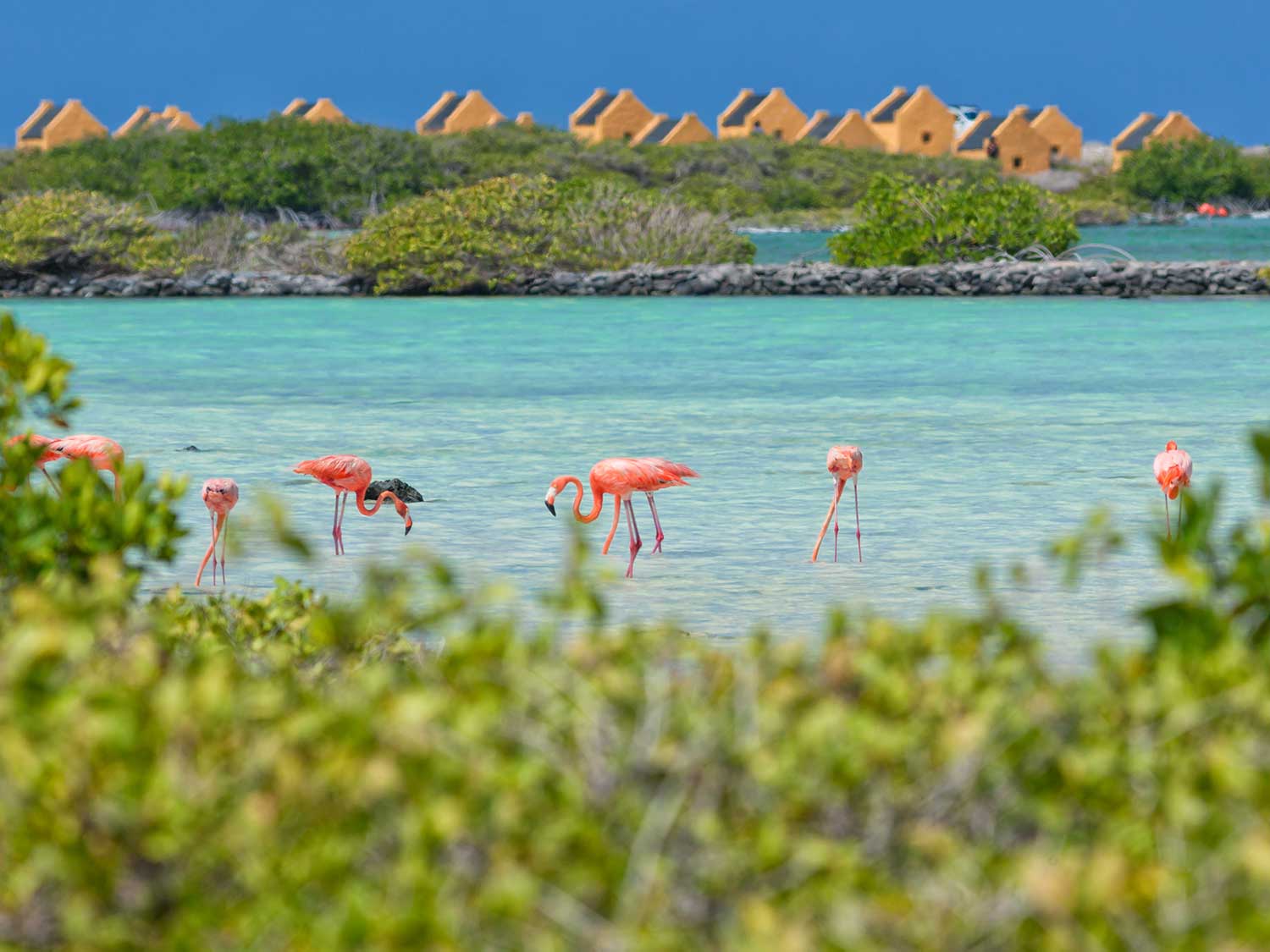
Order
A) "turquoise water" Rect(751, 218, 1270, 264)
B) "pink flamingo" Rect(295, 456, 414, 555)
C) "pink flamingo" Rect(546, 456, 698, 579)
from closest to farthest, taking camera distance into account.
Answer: "pink flamingo" Rect(546, 456, 698, 579)
"pink flamingo" Rect(295, 456, 414, 555)
"turquoise water" Rect(751, 218, 1270, 264)

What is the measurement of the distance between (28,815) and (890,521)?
9.44 meters

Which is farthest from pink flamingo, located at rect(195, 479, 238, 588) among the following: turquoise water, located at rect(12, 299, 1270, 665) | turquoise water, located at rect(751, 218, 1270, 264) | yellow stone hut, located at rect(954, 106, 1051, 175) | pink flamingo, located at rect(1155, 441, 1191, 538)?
yellow stone hut, located at rect(954, 106, 1051, 175)

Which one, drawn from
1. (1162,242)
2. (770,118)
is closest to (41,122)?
(770,118)

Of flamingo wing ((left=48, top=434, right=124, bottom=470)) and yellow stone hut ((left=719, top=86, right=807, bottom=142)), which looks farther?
yellow stone hut ((left=719, top=86, right=807, bottom=142))

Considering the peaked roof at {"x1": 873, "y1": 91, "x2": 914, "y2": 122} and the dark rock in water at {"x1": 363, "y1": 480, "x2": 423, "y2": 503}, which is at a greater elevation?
the peaked roof at {"x1": 873, "y1": 91, "x2": 914, "y2": 122}

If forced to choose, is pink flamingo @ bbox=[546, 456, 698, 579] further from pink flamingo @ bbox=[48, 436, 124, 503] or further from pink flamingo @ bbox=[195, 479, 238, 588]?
pink flamingo @ bbox=[48, 436, 124, 503]

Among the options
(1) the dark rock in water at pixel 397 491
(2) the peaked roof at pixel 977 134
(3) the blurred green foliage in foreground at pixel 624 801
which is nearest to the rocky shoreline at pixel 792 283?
(1) the dark rock in water at pixel 397 491

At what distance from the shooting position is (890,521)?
1233 cm

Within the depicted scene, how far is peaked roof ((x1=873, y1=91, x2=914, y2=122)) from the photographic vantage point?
15562 cm

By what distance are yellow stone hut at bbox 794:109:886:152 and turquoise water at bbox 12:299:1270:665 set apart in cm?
10560

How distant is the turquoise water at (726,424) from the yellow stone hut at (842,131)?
106 metres

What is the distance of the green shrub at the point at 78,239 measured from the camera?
141ft

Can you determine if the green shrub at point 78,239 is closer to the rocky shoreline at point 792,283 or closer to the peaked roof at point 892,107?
the rocky shoreline at point 792,283

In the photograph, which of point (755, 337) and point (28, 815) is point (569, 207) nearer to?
point (755, 337)
